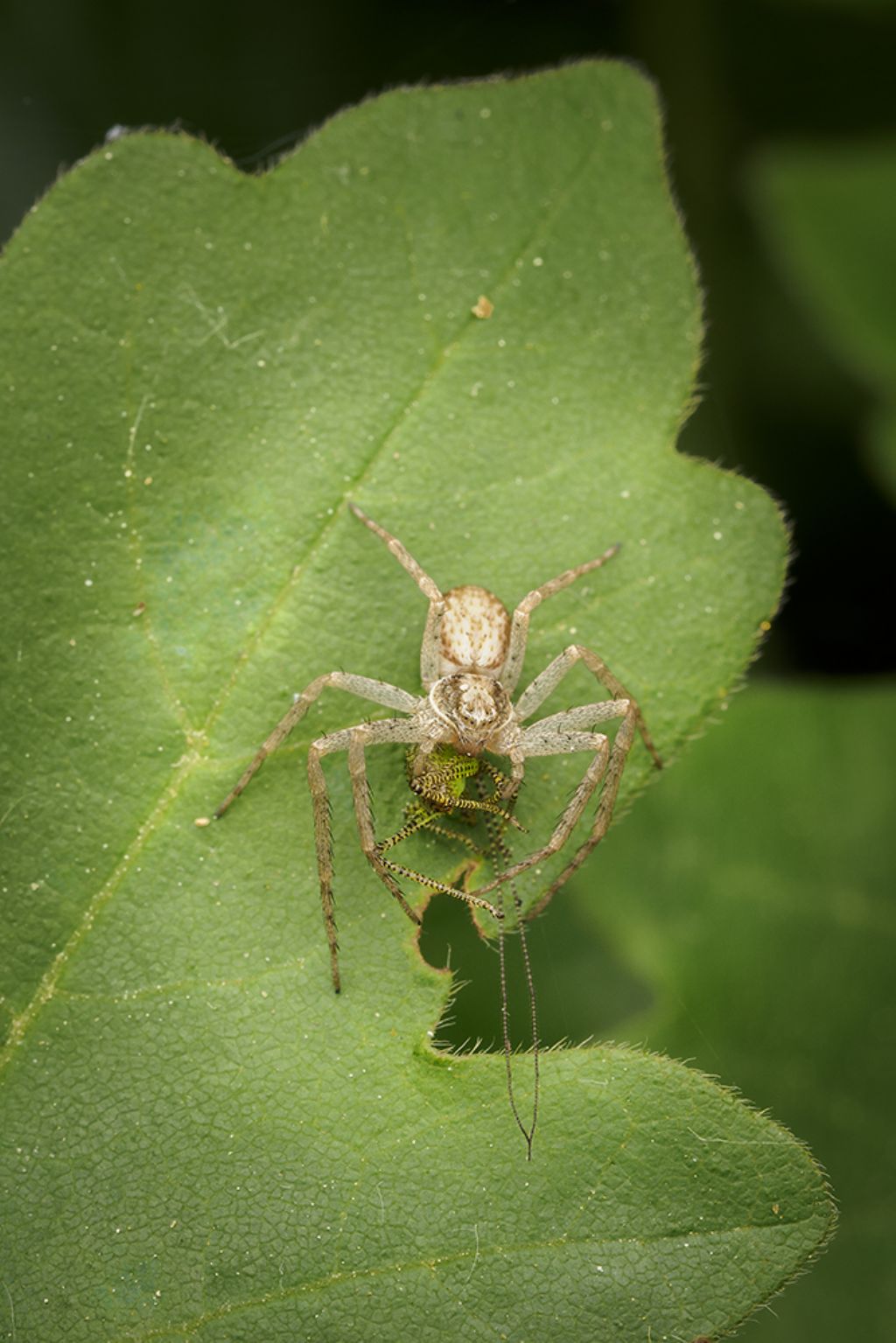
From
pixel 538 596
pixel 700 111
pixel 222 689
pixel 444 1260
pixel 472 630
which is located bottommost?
pixel 444 1260

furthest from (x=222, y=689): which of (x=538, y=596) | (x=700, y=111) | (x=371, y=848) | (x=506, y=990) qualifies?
(x=700, y=111)

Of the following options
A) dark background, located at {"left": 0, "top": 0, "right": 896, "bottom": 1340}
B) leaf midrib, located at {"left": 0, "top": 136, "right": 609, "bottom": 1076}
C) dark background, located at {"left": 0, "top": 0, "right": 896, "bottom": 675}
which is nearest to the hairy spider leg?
leaf midrib, located at {"left": 0, "top": 136, "right": 609, "bottom": 1076}

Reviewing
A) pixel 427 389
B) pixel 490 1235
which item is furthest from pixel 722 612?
pixel 490 1235

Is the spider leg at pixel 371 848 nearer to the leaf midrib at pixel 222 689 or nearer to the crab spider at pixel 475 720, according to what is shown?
the crab spider at pixel 475 720

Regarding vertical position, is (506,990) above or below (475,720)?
below

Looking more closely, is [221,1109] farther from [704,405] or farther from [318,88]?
[318,88]

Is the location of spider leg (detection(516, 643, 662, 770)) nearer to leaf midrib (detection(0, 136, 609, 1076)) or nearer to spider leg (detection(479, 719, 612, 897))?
spider leg (detection(479, 719, 612, 897))

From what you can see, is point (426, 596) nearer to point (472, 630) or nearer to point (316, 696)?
point (472, 630)
